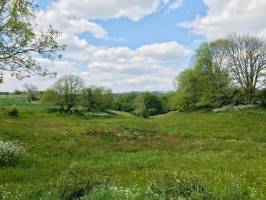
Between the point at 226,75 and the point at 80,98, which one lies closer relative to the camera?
the point at 226,75

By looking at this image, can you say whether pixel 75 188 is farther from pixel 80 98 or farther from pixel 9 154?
pixel 80 98

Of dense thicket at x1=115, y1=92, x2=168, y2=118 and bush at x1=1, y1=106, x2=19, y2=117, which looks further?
dense thicket at x1=115, y1=92, x2=168, y2=118

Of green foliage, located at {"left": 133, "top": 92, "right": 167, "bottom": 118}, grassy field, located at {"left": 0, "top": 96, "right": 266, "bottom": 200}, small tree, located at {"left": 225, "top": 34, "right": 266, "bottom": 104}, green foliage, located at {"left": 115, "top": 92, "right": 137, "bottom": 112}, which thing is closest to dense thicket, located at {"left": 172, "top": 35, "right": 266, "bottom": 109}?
small tree, located at {"left": 225, "top": 34, "right": 266, "bottom": 104}

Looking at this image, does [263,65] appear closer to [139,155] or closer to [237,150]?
[237,150]

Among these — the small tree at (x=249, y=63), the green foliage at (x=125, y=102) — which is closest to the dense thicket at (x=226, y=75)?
the small tree at (x=249, y=63)

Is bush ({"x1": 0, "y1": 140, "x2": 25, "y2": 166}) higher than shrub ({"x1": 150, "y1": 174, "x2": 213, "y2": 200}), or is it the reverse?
shrub ({"x1": 150, "y1": 174, "x2": 213, "y2": 200})

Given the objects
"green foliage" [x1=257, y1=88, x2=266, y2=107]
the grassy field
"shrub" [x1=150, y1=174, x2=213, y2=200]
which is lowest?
the grassy field

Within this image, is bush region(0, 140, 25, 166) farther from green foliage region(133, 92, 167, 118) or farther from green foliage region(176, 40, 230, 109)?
green foliage region(133, 92, 167, 118)

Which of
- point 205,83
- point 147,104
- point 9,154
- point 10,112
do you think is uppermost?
point 205,83

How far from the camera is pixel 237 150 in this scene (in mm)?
29375

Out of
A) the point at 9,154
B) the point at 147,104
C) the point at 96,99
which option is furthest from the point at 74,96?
the point at 9,154

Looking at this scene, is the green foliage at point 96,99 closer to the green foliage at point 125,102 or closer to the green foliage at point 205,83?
the green foliage at point 125,102

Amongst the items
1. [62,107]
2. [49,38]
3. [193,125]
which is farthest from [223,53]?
[49,38]

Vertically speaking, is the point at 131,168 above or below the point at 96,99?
below
